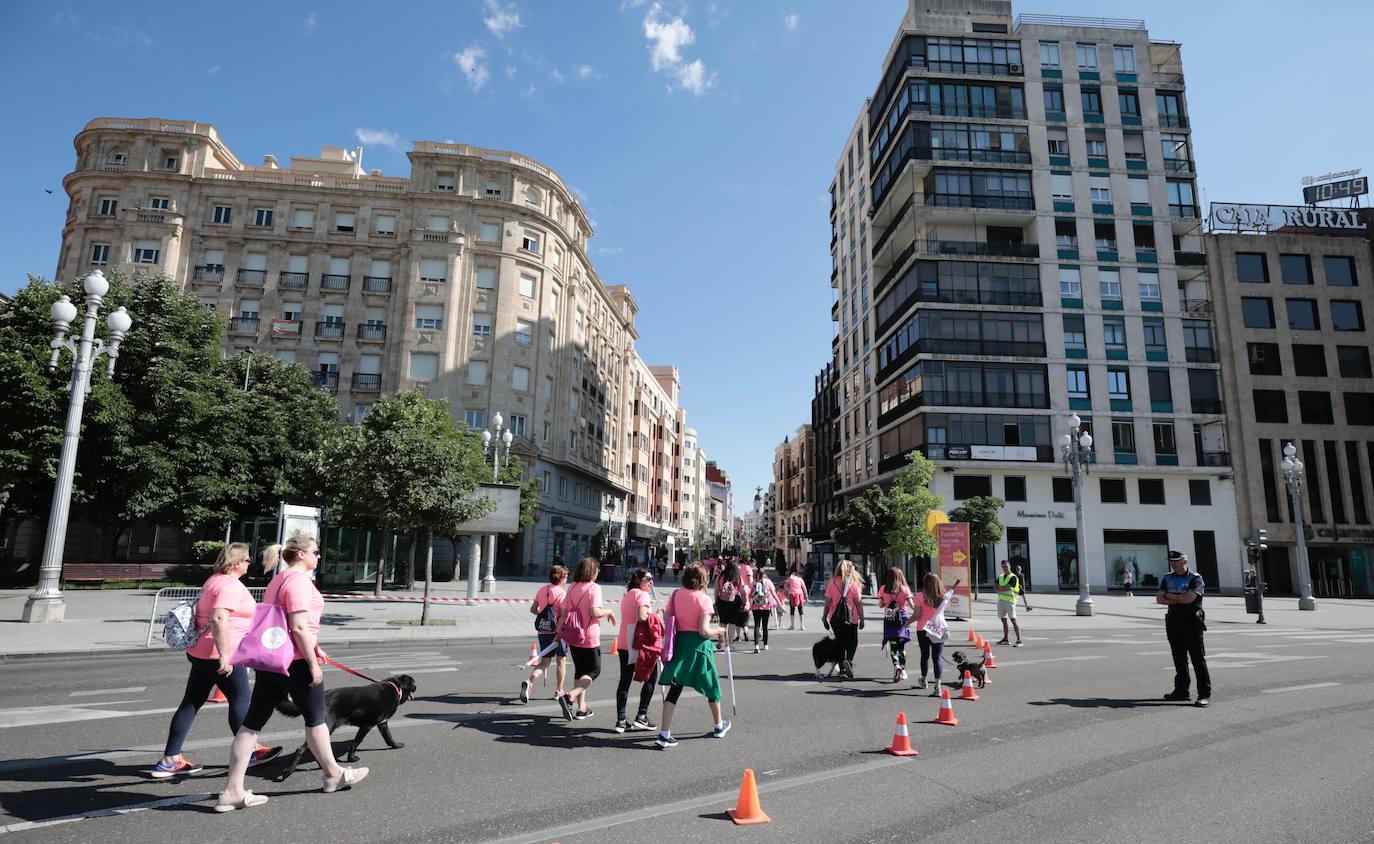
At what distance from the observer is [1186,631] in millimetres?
8805

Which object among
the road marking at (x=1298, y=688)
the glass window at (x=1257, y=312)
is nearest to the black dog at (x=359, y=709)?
the road marking at (x=1298, y=688)

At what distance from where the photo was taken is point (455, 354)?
4119cm

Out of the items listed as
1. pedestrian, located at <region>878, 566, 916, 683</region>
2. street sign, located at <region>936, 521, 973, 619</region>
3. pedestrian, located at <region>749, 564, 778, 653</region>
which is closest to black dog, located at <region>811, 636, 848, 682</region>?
pedestrian, located at <region>878, 566, 916, 683</region>

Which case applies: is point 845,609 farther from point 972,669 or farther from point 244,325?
point 244,325

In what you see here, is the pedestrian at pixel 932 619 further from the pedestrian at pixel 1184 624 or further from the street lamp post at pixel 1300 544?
the street lamp post at pixel 1300 544

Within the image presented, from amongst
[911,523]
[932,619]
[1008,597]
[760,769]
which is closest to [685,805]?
[760,769]

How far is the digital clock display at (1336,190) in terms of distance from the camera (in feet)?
143

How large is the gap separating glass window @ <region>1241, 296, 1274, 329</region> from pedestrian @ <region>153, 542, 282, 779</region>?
51.4 m

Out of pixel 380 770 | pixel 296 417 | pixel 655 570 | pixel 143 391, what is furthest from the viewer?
pixel 655 570

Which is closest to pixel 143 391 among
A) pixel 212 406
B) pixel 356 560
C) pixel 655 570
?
pixel 212 406

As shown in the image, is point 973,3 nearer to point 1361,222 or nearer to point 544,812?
point 1361,222

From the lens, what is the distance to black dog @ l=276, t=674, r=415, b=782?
18.3ft

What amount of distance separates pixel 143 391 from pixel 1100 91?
177 ft

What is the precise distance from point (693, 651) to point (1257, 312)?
49.1 meters
